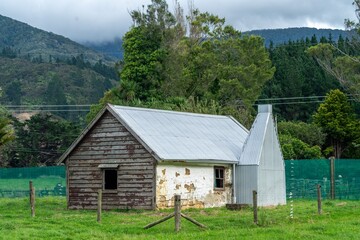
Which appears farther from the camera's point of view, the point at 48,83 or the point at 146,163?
the point at 48,83

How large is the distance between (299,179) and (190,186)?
1111 centimetres

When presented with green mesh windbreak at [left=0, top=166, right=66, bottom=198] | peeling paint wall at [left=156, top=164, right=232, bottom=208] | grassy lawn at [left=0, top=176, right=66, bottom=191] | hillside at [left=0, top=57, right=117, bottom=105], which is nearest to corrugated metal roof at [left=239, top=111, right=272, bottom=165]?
peeling paint wall at [left=156, top=164, right=232, bottom=208]

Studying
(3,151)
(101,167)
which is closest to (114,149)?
(101,167)

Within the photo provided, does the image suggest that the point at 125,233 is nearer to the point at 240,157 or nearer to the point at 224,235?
the point at 224,235

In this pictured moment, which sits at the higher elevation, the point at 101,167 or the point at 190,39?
the point at 190,39

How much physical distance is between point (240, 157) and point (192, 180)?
3.64m

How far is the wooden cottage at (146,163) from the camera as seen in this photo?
31.9 m

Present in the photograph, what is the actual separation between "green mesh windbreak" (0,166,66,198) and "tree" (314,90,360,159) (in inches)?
1278

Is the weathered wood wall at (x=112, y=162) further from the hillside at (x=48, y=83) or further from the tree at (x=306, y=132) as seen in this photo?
the hillside at (x=48, y=83)

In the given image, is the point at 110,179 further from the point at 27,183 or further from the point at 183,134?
the point at 27,183

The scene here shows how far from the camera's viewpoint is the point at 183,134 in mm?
35031

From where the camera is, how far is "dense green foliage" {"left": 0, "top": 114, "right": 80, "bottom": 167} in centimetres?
7931

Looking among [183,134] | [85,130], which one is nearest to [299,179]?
[183,134]

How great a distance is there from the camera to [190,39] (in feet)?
241
